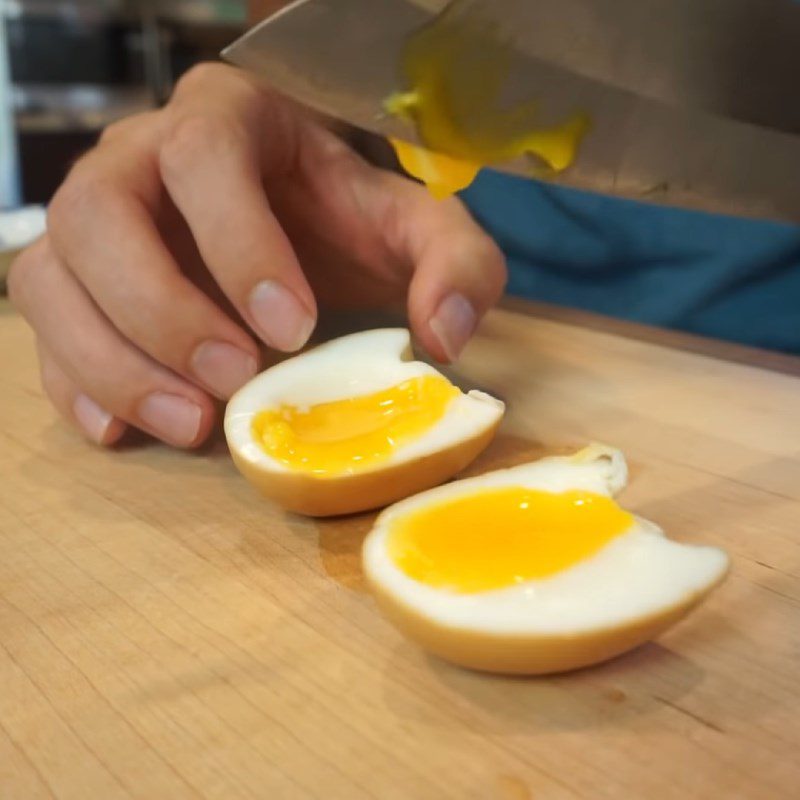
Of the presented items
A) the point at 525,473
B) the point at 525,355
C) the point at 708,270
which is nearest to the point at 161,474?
the point at 525,473

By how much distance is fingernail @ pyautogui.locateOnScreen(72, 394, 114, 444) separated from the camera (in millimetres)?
865

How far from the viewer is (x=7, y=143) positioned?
435cm

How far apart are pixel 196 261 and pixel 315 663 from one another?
62 centimetres

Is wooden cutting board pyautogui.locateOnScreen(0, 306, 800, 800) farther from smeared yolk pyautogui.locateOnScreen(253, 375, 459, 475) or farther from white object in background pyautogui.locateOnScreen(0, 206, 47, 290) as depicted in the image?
white object in background pyautogui.locateOnScreen(0, 206, 47, 290)

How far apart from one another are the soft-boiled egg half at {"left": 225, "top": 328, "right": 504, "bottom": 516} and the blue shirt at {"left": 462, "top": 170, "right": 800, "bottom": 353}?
666 mm

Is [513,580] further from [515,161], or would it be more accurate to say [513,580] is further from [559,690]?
[515,161]

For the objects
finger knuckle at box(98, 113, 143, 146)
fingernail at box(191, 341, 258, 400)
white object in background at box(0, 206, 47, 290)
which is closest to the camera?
fingernail at box(191, 341, 258, 400)

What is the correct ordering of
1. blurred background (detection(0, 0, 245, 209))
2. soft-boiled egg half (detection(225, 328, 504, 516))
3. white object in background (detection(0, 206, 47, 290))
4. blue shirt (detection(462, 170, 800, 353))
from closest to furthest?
soft-boiled egg half (detection(225, 328, 504, 516))
blue shirt (detection(462, 170, 800, 353))
white object in background (detection(0, 206, 47, 290))
blurred background (detection(0, 0, 245, 209))

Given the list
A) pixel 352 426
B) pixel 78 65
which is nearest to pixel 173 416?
pixel 352 426

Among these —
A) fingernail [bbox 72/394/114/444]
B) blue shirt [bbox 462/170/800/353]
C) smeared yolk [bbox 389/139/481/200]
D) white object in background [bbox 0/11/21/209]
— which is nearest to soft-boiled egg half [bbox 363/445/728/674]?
smeared yolk [bbox 389/139/481/200]

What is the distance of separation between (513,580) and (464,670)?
6 cm

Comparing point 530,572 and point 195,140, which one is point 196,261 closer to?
point 195,140

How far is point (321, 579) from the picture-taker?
0.66m

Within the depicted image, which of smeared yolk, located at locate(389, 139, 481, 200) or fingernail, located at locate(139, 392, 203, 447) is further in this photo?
fingernail, located at locate(139, 392, 203, 447)
